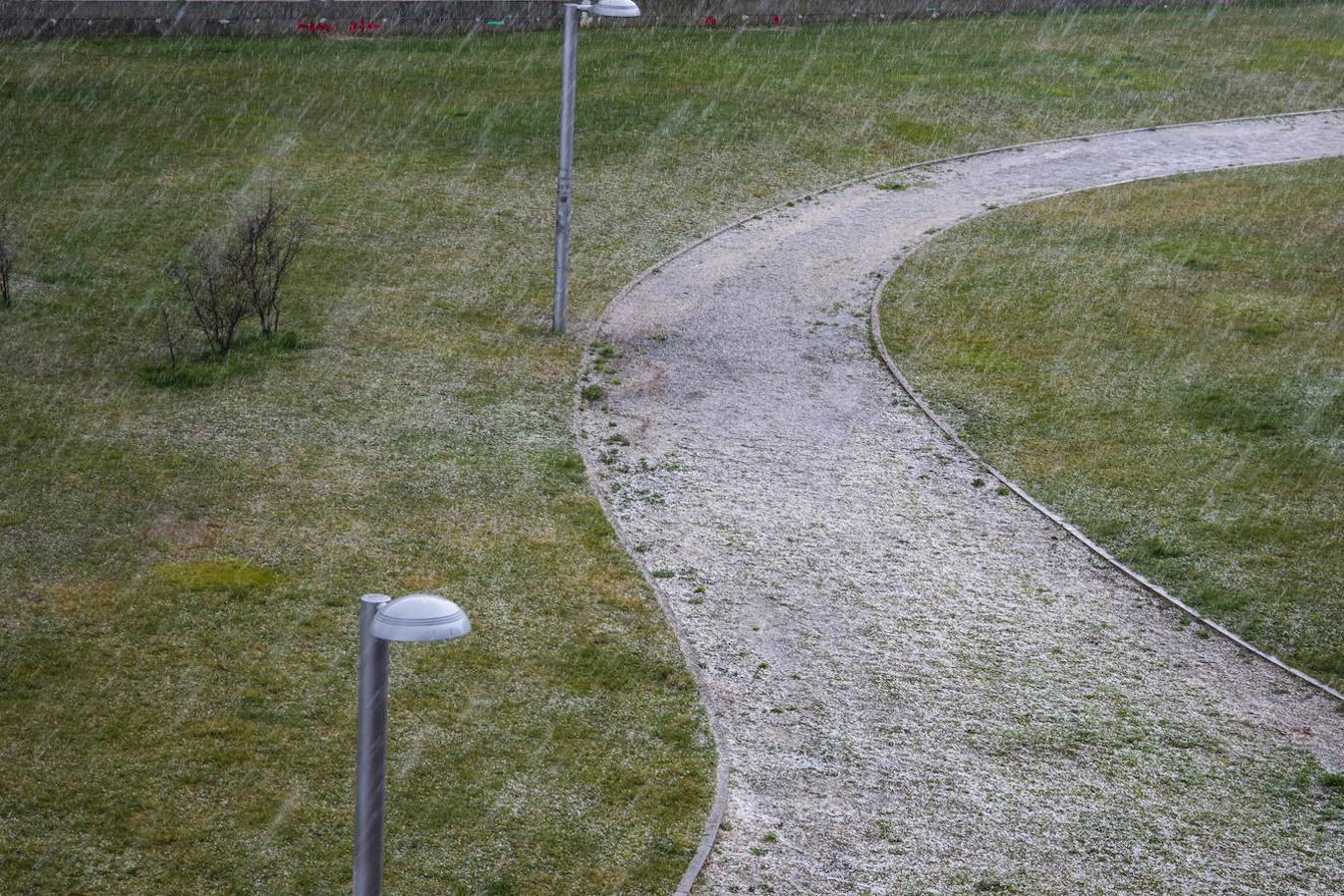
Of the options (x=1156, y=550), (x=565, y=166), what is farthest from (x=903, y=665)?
(x=565, y=166)

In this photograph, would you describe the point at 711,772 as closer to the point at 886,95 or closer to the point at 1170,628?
the point at 1170,628

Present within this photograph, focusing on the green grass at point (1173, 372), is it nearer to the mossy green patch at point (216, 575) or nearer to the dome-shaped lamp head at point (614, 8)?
the dome-shaped lamp head at point (614, 8)

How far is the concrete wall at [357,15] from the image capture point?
93.3 feet

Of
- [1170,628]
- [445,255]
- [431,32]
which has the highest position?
[431,32]

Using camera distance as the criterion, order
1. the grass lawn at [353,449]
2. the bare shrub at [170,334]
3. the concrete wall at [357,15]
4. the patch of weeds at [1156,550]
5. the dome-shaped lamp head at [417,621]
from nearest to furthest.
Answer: the dome-shaped lamp head at [417,621]
the grass lawn at [353,449]
the patch of weeds at [1156,550]
the bare shrub at [170,334]
the concrete wall at [357,15]

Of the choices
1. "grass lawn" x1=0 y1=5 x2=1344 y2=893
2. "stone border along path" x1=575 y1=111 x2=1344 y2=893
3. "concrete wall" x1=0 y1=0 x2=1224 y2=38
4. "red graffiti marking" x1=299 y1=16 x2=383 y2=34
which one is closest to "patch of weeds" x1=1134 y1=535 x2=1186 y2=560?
"stone border along path" x1=575 y1=111 x2=1344 y2=893

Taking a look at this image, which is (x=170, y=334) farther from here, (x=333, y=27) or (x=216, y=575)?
(x=333, y=27)

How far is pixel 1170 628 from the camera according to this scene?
1195 cm

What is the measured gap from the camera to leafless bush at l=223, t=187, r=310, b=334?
16.8 meters

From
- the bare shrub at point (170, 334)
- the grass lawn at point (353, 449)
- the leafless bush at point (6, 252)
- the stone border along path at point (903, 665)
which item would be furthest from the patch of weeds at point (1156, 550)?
the leafless bush at point (6, 252)

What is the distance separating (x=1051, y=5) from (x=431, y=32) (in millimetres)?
16611

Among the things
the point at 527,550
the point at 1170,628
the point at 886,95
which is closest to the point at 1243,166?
the point at 886,95

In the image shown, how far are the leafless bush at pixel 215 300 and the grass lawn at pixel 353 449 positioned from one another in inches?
15.4

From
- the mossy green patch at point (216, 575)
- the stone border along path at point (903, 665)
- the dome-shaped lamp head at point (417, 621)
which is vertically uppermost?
the dome-shaped lamp head at point (417, 621)
